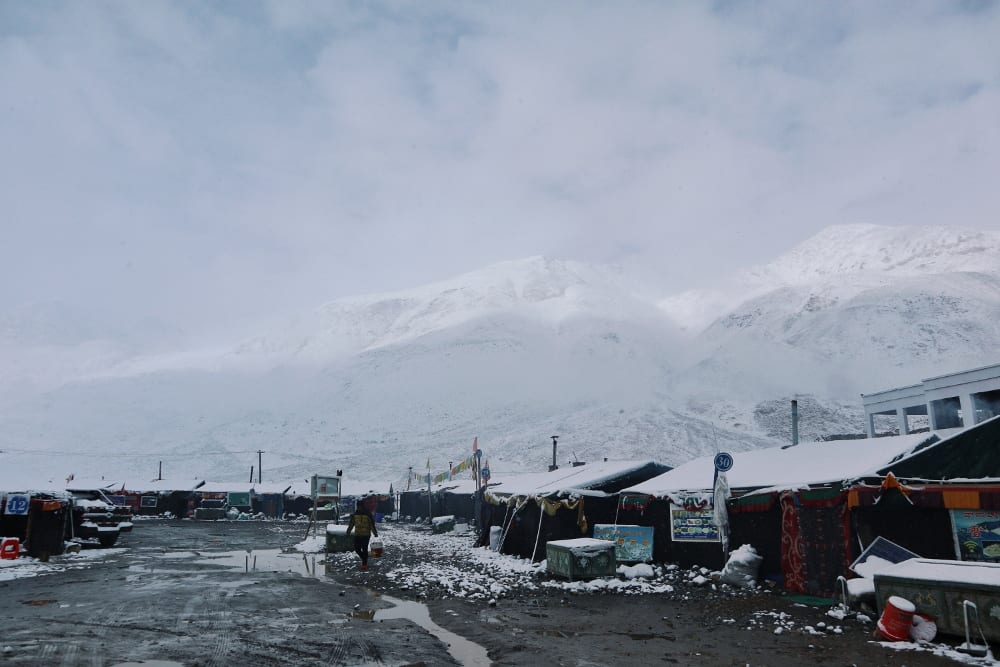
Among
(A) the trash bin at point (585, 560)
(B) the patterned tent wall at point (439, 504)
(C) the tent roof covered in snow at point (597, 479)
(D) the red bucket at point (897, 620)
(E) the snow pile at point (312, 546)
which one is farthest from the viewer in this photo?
(B) the patterned tent wall at point (439, 504)

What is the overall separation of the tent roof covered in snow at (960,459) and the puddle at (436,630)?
29.1ft

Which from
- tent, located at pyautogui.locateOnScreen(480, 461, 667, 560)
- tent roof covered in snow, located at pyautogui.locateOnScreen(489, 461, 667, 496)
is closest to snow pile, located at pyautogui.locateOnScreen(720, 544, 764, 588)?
tent, located at pyautogui.locateOnScreen(480, 461, 667, 560)

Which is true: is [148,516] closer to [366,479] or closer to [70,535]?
[366,479]

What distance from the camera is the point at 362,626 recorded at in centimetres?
1051

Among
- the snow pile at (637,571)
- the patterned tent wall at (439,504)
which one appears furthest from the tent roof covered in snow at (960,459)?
the patterned tent wall at (439,504)

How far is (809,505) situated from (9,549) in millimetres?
21874

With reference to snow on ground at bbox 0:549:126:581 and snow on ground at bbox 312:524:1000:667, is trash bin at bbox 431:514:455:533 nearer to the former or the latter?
snow on ground at bbox 312:524:1000:667

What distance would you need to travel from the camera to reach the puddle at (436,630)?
28.1ft

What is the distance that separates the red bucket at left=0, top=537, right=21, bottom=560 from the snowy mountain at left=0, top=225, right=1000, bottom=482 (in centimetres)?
6543

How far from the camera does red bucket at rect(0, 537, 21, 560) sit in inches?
755

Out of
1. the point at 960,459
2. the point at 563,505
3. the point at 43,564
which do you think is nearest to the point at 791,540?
the point at 960,459

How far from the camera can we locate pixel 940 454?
41.3 feet

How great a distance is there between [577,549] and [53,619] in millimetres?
10575

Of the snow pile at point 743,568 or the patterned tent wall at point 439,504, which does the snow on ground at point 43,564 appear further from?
the patterned tent wall at point 439,504
